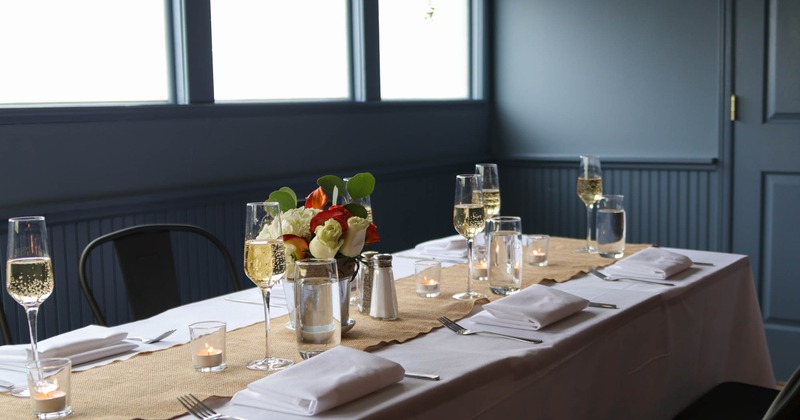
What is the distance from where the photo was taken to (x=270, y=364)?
1.51 m

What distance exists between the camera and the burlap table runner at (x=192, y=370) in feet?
4.35

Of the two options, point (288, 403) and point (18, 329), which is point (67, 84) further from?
point (288, 403)

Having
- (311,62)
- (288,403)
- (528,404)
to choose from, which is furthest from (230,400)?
(311,62)

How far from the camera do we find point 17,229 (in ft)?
4.46

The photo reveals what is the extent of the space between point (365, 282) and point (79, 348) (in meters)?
0.58

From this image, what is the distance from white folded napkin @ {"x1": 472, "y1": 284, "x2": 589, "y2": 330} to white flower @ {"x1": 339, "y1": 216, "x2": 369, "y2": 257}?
0.98ft

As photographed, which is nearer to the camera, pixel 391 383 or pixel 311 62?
pixel 391 383

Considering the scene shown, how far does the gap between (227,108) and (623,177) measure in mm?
2118

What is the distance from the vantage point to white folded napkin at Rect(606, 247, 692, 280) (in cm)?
218

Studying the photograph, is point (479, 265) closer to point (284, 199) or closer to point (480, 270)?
point (480, 270)

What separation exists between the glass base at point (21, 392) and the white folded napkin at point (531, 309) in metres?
0.84

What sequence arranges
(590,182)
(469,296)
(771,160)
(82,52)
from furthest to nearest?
(771,160) < (82,52) < (590,182) < (469,296)

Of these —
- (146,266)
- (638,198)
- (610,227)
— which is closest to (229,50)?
(146,266)

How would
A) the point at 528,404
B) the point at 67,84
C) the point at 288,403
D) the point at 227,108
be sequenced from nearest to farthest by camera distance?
the point at 288,403, the point at 528,404, the point at 67,84, the point at 227,108
